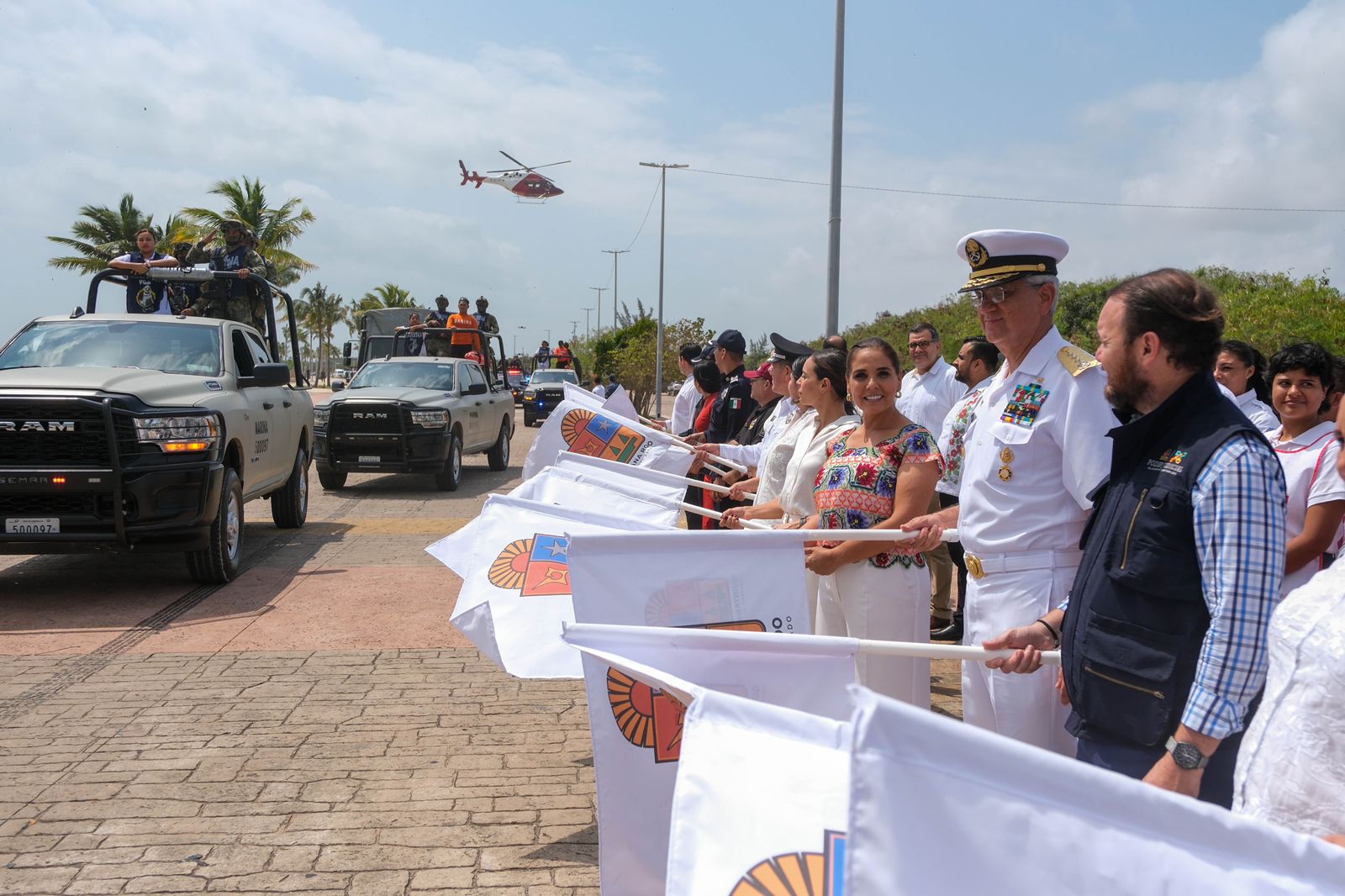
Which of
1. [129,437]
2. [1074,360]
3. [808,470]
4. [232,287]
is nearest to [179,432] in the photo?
[129,437]

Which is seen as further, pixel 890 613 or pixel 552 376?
pixel 552 376

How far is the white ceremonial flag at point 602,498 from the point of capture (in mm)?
5613

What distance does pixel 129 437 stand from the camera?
739 centimetres

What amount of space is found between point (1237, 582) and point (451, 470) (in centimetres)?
1363

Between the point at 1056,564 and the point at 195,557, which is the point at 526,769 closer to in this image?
the point at 1056,564

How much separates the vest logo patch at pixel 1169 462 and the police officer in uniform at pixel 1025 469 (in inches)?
24.9

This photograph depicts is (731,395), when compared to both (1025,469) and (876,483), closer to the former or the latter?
(876,483)

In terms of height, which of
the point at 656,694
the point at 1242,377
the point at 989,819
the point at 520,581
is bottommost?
the point at 656,694

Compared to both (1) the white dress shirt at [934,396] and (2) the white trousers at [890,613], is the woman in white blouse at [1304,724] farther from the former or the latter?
(1) the white dress shirt at [934,396]

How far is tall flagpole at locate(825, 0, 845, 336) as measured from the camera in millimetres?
13633

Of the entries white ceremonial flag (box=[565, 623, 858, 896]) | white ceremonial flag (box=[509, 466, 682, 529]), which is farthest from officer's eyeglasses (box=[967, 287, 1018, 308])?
white ceremonial flag (box=[509, 466, 682, 529])

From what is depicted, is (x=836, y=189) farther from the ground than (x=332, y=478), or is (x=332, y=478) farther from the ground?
(x=836, y=189)

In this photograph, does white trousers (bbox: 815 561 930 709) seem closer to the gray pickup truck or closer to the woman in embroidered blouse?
the woman in embroidered blouse

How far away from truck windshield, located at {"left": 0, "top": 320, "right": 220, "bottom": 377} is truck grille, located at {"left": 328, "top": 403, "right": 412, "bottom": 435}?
523 centimetres
